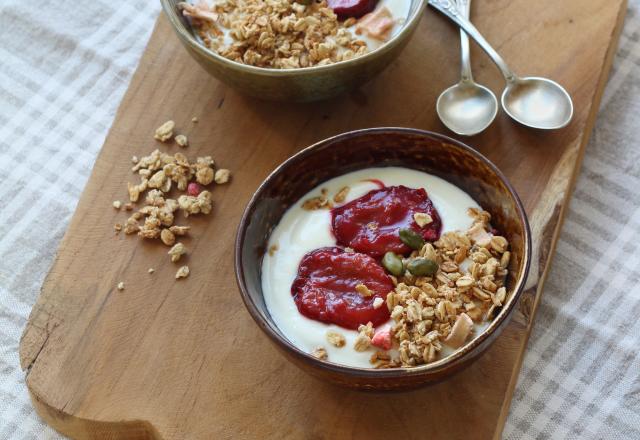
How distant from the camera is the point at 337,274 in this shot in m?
1.63

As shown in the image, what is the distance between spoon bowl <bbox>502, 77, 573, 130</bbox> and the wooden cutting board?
0.10 feet

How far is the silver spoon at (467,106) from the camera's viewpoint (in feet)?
6.41

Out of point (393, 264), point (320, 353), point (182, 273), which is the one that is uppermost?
point (393, 264)

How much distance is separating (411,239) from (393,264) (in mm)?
63

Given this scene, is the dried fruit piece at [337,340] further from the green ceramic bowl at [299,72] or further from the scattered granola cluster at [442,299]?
the green ceramic bowl at [299,72]

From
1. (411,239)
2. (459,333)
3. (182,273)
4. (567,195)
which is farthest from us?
(567,195)

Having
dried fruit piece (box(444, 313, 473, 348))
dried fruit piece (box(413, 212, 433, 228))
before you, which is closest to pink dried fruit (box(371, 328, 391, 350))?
dried fruit piece (box(444, 313, 473, 348))

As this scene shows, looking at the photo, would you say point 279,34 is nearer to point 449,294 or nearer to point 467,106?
point 467,106

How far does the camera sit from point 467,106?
1983mm

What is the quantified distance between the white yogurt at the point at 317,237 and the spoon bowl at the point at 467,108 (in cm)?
24

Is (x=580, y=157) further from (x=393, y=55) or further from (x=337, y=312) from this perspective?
(x=337, y=312)

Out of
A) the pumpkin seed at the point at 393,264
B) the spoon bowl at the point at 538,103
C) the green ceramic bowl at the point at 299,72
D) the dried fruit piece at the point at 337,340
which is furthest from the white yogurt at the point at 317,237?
the spoon bowl at the point at 538,103

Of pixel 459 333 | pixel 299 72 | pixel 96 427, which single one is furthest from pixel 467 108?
pixel 96 427

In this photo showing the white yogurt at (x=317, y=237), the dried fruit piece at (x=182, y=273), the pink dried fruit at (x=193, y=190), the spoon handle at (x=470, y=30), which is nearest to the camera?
the white yogurt at (x=317, y=237)
